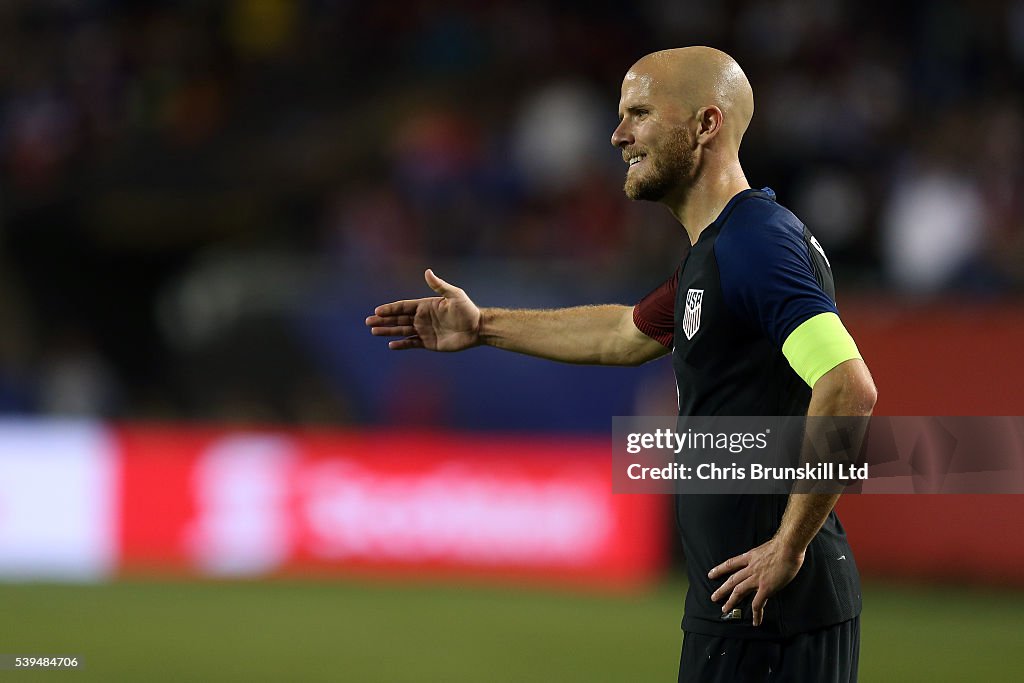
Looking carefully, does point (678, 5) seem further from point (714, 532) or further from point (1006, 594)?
point (714, 532)

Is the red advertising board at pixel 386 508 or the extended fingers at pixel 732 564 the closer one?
the extended fingers at pixel 732 564

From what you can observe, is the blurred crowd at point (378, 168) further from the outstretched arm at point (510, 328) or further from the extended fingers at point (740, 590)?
the extended fingers at point (740, 590)

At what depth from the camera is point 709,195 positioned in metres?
3.88

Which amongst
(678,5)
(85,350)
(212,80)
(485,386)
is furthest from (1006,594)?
(212,80)

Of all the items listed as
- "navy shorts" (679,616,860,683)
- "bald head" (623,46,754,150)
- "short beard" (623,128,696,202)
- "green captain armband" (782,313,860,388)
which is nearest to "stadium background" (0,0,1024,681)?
"navy shorts" (679,616,860,683)

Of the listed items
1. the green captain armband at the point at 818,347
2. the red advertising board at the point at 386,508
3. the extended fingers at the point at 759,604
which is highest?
the red advertising board at the point at 386,508

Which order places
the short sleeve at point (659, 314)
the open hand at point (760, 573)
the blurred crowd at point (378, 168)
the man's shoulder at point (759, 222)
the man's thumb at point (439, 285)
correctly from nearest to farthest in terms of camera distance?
the open hand at point (760, 573) → the man's shoulder at point (759, 222) → the short sleeve at point (659, 314) → the man's thumb at point (439, 285) → the blurred crowd at point (378, 168)

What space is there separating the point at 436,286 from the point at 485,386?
704 cm

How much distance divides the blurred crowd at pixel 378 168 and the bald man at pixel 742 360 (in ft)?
23.6

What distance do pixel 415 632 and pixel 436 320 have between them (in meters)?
4.71

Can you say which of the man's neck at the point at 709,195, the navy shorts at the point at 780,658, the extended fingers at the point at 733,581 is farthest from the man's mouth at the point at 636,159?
the navy shorts at the point at 780,658

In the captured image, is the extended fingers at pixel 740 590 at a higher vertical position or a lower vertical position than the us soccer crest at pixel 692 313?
lower

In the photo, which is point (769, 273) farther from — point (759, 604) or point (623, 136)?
point (759, 604)

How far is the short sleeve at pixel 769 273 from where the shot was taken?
135 inches
